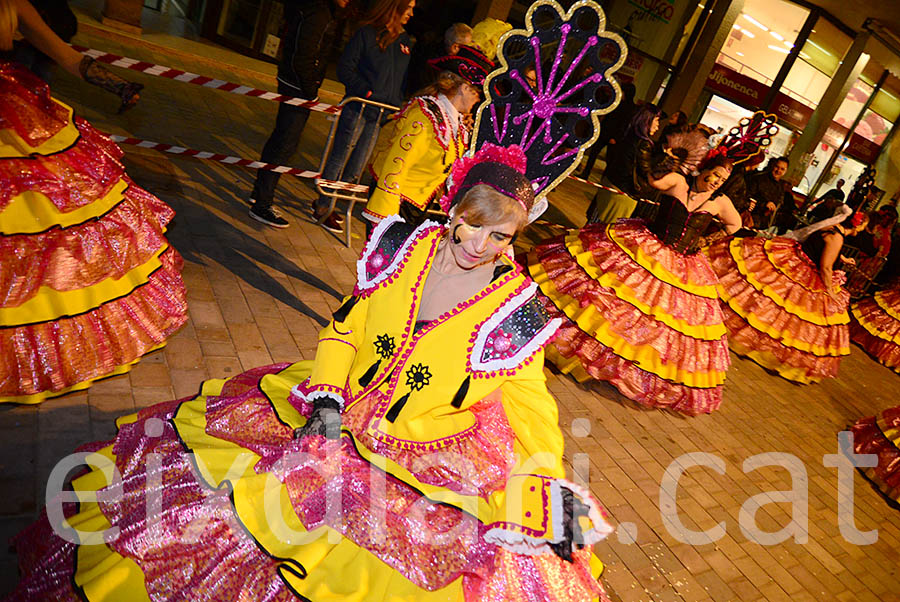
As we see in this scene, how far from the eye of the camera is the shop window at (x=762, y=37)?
16.5 metres

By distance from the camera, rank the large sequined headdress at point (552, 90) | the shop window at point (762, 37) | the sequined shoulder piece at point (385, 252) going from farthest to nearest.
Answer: the shop window at point (762, 37) < the large sequined headdress at point (552, 90) < the sequined shoulder piece at point (385, 252)

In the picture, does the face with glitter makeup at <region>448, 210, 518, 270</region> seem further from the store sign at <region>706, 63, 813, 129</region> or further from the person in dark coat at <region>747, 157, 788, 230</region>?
the store sign at <region>706, 63, 813, 129</region>

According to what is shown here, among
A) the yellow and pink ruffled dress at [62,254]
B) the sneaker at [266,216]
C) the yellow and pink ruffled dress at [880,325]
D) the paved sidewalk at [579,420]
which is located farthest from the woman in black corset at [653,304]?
the yellow and pink ruffled dress at [880,325]

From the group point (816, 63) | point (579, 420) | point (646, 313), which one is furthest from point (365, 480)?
point (816, 63)

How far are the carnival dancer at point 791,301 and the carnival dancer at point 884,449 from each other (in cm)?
118

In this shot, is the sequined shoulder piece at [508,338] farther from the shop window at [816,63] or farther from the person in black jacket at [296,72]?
the shop window at [816,63]

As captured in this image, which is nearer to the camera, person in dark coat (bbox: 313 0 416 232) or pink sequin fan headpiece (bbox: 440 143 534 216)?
pink sequin fan headpiece (bbox: 440 143 534 216)

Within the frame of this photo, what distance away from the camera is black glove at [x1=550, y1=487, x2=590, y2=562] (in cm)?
187

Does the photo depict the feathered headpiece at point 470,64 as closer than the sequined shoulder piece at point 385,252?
No

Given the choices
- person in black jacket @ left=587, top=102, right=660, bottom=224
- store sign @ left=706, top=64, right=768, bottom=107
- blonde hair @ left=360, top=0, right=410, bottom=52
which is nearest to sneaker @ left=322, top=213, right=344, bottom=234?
blonde hair @ left=360, top=0, right=410, bottom=52

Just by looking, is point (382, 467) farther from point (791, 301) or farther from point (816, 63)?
point (816, 63)

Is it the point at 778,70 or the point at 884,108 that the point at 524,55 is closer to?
the point at 778,70

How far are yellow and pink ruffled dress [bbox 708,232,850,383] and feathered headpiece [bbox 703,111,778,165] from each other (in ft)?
8.20

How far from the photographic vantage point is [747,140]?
18.2ft
